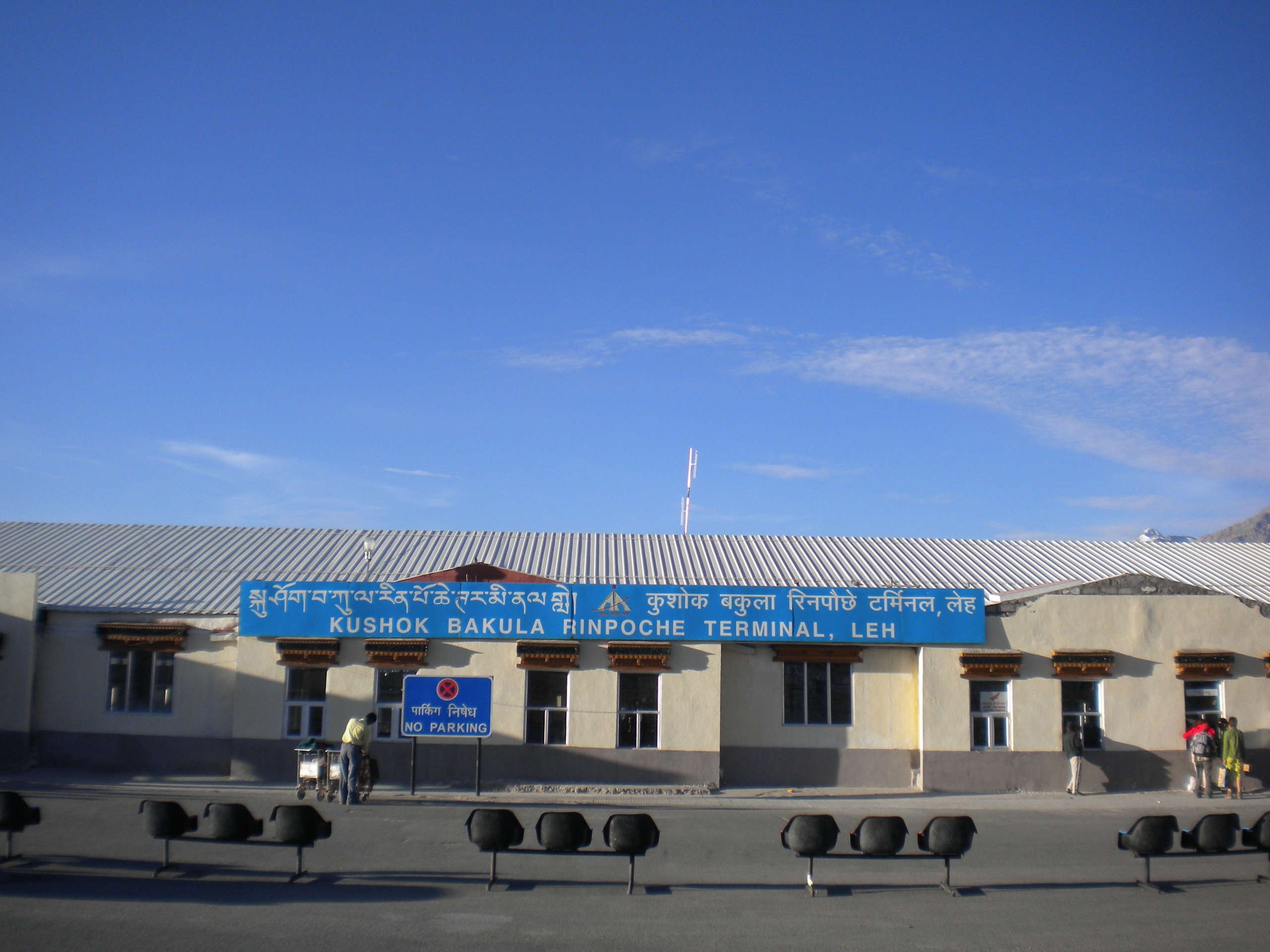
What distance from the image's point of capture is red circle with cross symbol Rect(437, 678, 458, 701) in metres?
18.3

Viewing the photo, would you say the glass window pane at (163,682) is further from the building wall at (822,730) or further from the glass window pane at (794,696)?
the glass window pane at (794,696)

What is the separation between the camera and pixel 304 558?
25.9 m

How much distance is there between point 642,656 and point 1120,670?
10.2 meters

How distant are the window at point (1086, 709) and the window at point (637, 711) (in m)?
8.77

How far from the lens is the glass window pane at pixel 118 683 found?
2086cm

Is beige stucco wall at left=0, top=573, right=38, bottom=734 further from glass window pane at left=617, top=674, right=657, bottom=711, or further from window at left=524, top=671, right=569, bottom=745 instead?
glass window pane at left=617, top=674, right=657, bottom=711

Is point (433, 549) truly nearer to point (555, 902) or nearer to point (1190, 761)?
point (555, 902)

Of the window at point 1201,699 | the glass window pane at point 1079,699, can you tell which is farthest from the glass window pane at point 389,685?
the window at point 1201,699

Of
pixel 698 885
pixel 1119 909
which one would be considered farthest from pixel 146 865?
pixel 1119 909

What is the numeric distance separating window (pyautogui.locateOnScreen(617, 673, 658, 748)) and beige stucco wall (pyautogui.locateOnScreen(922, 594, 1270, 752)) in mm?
5698

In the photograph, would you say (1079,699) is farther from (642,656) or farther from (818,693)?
(642,656)

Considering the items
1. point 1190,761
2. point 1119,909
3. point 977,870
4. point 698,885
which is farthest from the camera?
point 1190,761

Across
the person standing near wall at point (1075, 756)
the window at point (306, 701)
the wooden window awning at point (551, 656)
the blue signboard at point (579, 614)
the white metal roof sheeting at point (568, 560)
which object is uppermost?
the white metal roof sheeting at point (568, 560)

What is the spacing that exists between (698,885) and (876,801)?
8317mm
